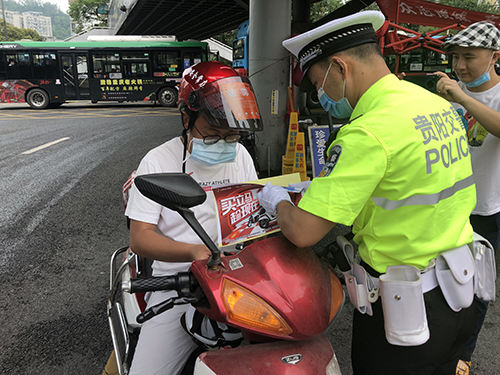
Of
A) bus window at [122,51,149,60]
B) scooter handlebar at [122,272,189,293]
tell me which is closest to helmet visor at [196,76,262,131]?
scooter handlebar at [122,272,189,293]

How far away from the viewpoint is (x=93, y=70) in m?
19.3

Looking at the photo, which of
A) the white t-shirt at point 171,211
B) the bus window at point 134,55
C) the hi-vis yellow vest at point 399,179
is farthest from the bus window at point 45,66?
the hi-vis yellow vest at point 399,179

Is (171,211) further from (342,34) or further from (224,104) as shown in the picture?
(342,34)

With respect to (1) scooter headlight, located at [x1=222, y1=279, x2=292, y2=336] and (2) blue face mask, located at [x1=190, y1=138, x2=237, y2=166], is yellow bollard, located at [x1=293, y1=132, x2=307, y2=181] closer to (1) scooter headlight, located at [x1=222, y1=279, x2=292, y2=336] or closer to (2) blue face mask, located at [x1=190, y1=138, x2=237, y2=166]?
(2) blue face mask, located at [x1=190, y1=138, x2=237, y2=166]

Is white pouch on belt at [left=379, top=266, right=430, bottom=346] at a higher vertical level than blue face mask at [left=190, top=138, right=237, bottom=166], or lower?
lower

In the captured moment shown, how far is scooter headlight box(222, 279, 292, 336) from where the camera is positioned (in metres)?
1.08

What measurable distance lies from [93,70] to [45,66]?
2.29 m

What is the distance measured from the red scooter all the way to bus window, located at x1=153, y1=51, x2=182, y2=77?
19.3 metres

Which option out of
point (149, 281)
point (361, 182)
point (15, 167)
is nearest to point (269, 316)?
point (149, 281)

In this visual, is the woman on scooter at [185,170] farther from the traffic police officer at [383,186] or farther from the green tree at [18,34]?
the green tree at [18,34]

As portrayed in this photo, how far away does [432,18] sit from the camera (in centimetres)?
733

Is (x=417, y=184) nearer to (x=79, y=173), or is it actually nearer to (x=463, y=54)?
(x=463, y=54)

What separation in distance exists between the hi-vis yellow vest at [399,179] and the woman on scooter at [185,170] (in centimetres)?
59

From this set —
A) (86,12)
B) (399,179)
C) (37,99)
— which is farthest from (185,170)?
(86,12)
